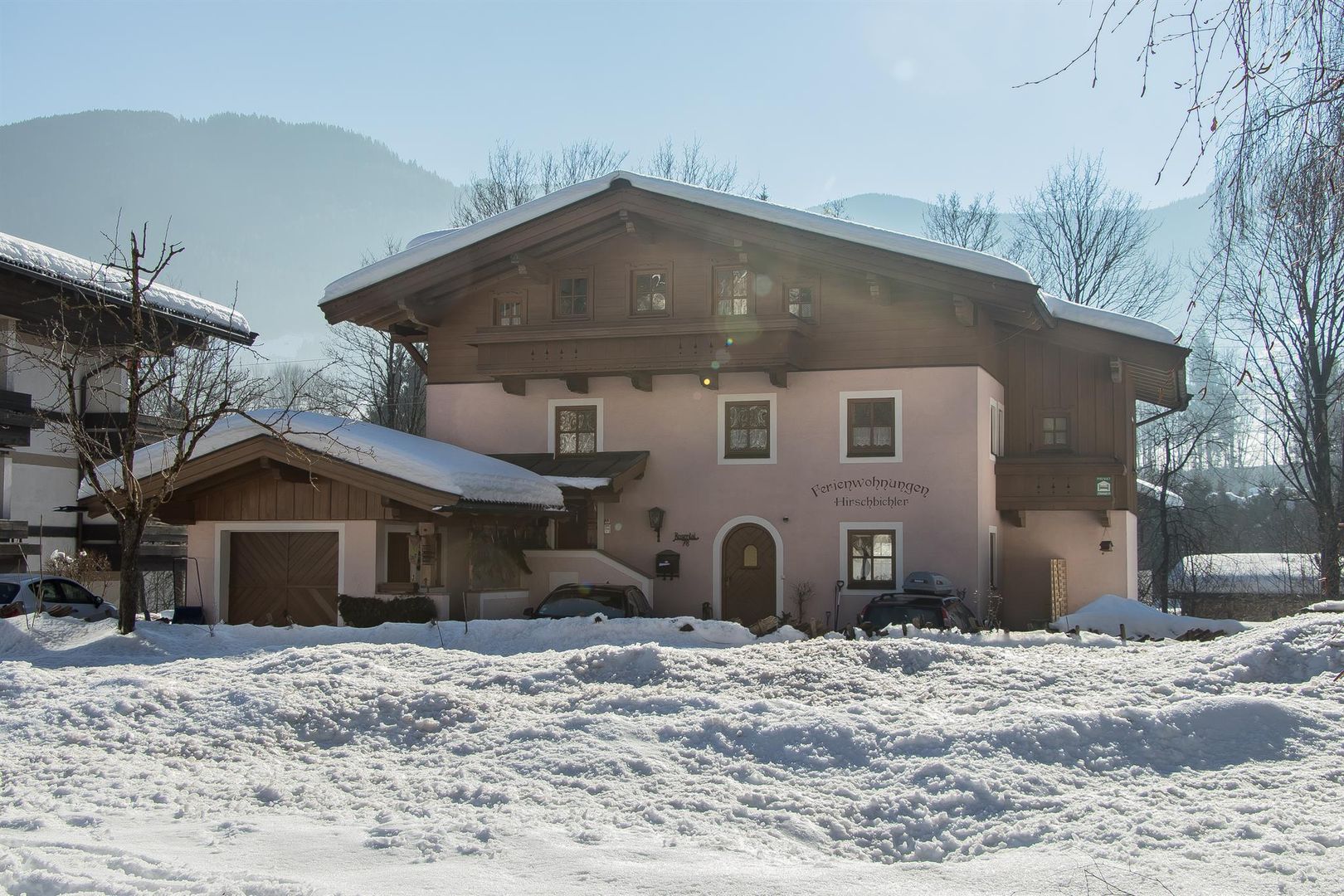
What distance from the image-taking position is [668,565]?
80.5ft

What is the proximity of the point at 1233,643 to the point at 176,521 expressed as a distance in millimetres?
17381

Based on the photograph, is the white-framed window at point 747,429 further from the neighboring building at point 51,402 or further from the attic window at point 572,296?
the neighboring building at point 51,402

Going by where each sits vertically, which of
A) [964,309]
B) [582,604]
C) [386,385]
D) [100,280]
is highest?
[100,280]

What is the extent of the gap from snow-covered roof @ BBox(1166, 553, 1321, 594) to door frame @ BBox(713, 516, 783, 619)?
2301 cm

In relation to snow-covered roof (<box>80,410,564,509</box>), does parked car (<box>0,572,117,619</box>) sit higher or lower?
lower

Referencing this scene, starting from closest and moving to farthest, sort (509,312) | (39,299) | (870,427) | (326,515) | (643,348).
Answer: (326,515), (870,427), (643,348), (509,312), (39,299)

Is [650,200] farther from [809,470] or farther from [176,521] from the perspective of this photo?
[176,521]

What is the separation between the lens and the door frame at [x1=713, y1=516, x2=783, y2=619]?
2420 cm

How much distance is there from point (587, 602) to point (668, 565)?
12.0 feet

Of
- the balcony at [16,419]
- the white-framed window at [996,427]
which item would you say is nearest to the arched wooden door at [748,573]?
the white-framed window at [996,427]

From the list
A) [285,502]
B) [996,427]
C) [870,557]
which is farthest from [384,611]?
[996,427]

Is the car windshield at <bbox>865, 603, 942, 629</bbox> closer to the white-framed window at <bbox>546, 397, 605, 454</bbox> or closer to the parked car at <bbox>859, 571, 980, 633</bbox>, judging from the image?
the parked car at <bbox>859, 571, 980, 633</bbox>

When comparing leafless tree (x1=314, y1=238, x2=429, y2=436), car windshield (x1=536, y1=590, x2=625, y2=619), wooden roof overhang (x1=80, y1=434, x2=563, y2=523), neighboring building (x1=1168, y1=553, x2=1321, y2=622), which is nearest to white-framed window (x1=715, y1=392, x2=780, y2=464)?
car windshield (x1=536, y1=590, x2=625, y2=619)

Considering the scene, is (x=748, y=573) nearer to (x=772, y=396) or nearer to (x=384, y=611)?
(x=772, y=396)
